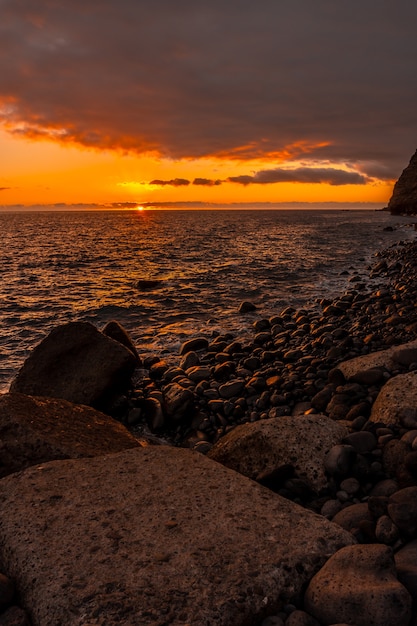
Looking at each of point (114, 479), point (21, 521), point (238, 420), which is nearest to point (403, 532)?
point (114, 479)

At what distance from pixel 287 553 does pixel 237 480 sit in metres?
1.13

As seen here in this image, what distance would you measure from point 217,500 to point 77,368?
5.80 metres

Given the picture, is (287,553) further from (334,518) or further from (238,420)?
(238,420)

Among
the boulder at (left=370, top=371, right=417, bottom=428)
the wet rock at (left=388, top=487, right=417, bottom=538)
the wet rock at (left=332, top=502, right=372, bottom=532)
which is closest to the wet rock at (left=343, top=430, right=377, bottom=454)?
the boulder at (left=370, top=371, right=417, bottom=428)

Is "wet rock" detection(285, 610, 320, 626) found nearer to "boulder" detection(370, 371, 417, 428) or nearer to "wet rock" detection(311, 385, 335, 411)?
"boulder" detection(370, 371, 417, 428)

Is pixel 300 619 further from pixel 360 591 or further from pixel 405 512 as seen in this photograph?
pixel 405 512

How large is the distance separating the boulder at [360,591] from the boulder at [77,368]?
6.34m

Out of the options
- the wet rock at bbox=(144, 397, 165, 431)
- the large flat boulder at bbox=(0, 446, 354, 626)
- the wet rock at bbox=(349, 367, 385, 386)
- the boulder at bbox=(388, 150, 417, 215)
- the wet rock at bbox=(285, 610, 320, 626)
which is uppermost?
the boulder at bbox=(388, 150, 417, 215)

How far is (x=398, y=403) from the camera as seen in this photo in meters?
5.75

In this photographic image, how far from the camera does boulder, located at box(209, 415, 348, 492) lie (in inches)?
198

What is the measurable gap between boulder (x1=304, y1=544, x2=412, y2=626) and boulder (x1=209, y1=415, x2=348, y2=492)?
5.57 feet

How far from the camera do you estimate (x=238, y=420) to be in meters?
7.91

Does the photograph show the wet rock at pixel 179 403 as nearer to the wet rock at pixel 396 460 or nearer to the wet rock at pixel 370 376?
the wet rock at pixel 370 376

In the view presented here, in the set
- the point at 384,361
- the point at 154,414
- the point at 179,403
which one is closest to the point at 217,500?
the point at 179,403
